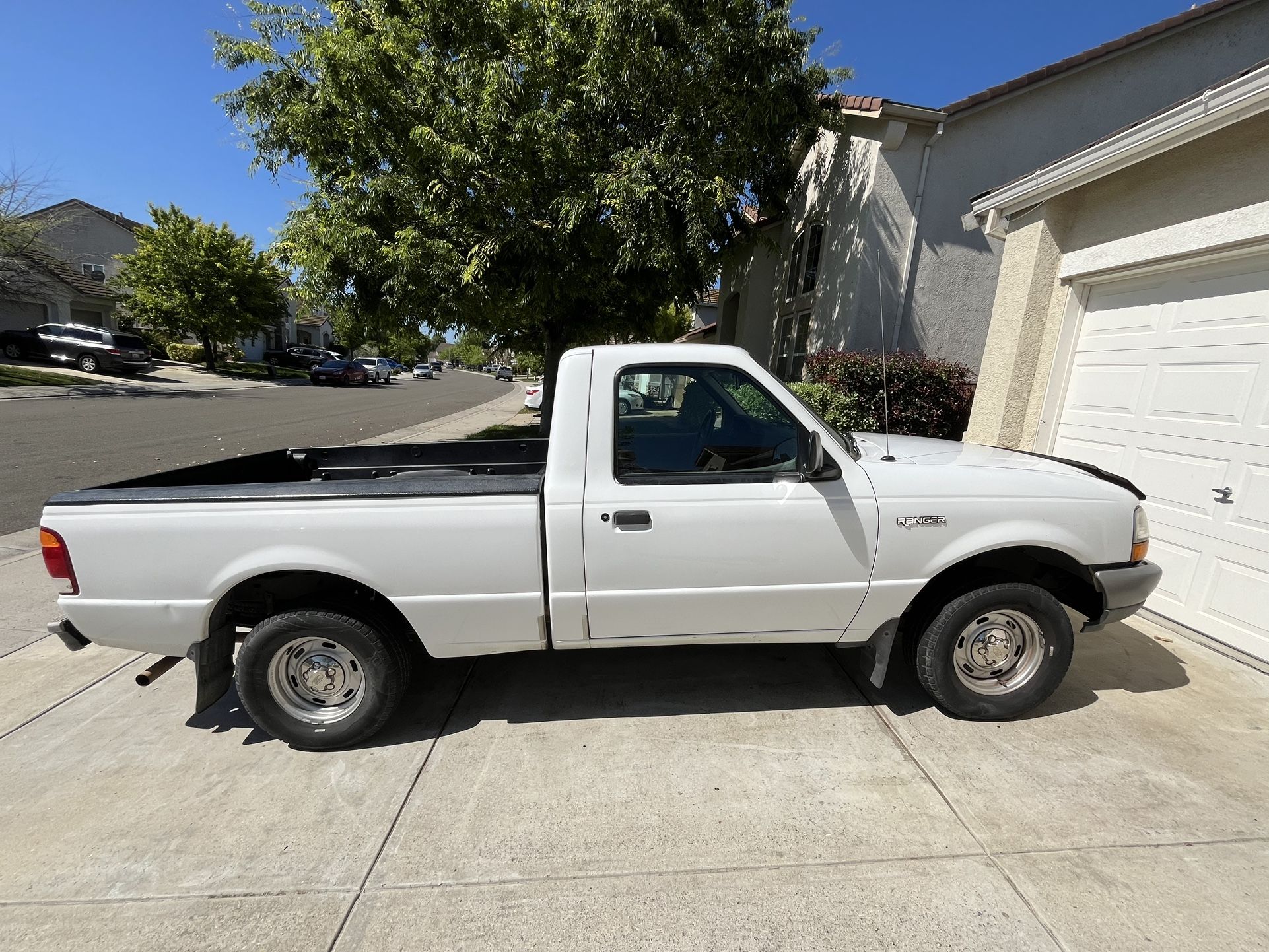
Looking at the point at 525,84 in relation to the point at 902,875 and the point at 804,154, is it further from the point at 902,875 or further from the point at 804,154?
the point at 902,875

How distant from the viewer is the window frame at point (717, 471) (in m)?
2.64

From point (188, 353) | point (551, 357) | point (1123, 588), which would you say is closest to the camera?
point (1123, 588)

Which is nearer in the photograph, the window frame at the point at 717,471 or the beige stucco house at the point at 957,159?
the window frame at the point at 717,471

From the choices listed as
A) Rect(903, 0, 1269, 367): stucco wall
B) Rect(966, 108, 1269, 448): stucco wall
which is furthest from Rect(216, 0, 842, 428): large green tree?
Rect(966, 108, 1269, 448): stucco wall

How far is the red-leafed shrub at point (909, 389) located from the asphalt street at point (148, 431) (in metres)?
Result: 9.28

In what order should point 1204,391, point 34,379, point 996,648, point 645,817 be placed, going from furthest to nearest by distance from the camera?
point 34,379 → point 1204,391 → point 996,648 → point 645,817

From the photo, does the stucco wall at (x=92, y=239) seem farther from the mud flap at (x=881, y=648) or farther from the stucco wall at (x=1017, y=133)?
the mud flap at (x=881, y=648)

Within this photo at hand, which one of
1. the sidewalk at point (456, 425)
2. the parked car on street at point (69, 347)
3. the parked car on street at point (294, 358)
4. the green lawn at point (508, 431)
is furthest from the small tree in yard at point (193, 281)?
the green lawn at point (508, 431)

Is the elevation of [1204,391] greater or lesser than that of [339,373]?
greater

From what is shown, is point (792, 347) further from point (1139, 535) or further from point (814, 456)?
point (814, 456)

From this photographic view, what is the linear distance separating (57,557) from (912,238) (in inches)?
396

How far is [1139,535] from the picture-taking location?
2885 millimetres

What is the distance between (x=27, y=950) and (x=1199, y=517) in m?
6.27

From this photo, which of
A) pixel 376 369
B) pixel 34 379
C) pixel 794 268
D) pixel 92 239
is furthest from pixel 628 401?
pixel 92 239
